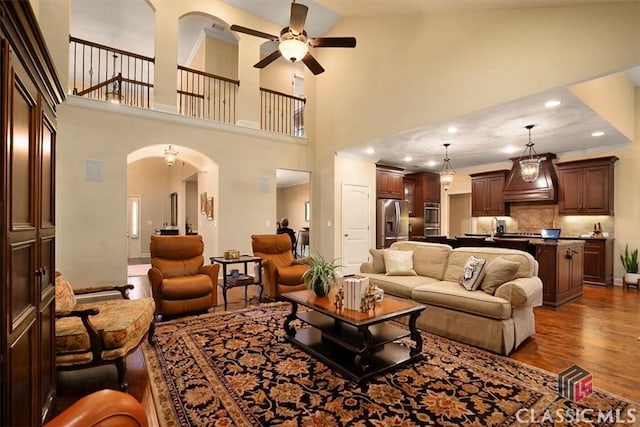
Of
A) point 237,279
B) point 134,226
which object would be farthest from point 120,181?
point 134,226

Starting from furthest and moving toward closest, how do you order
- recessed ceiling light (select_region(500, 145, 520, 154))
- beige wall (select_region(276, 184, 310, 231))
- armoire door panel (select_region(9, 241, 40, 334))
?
beige wall (select_region(276, 184, 310, 231)) → recessed ceiling light (select_region(500, 145, 520, 154)) → armoire door panel (select_region(9, 241, 40, 334))

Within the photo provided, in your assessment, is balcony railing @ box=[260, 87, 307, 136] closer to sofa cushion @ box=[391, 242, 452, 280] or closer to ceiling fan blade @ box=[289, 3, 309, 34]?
ceiling fan blade @ box=[289, 3, 309, 34]

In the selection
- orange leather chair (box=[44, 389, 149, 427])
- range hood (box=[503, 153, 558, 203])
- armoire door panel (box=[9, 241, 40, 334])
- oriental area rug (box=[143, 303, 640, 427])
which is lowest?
oriental area rug (box=[143, 303, 640, 427])

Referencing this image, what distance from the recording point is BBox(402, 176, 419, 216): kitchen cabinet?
893 cm

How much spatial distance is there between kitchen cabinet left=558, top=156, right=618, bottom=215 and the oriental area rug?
5.46 metres

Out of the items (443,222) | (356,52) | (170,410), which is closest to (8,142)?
(170,410)

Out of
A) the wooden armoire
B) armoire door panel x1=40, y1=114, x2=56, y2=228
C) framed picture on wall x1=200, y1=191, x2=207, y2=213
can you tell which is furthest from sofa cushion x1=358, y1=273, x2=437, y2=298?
framed picture on wall x1=200, y1=191, x2=207, y2=213

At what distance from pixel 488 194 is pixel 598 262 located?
2.66 metres

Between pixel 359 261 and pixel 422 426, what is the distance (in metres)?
5.30

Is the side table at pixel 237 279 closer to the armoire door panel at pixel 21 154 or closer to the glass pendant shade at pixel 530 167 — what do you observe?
the armoire door panel at pixel 21 154

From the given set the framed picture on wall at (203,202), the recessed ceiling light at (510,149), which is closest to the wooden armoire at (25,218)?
the framed picture on wall at (203,202)

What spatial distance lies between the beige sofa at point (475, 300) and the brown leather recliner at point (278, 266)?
127 cm

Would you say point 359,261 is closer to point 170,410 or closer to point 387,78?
point 387,78

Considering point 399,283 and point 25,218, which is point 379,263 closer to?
point 399,283
